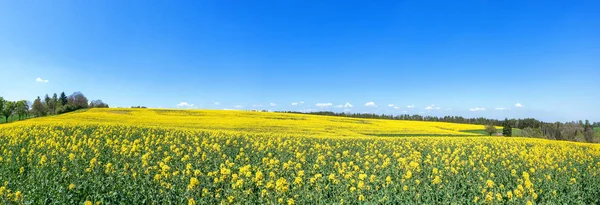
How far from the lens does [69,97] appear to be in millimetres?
98438

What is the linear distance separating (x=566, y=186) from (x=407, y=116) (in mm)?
82135

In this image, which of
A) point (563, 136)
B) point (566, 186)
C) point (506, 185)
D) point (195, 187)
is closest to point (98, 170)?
point (195, 187)

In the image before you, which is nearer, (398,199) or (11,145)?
(398,199)

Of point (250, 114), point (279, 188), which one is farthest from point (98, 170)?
point (250, 114)

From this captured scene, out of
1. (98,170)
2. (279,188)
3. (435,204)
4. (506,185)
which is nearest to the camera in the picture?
(279,188)

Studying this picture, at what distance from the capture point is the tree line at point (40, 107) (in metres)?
64.7

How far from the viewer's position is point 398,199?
7.98m

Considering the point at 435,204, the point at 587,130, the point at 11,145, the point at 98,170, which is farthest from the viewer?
the point at 587,130

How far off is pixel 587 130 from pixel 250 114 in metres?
47.1

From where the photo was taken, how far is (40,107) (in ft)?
244

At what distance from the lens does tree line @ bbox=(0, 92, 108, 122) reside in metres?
64.7

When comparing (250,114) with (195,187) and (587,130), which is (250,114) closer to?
(195,187)

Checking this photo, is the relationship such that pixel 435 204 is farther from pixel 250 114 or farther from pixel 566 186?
pixel 250 114

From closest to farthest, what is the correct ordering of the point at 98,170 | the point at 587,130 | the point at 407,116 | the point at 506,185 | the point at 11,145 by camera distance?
1. the point at 98,170
2. the point at 506,185
3. the point at 11,145
4. the point at 587,130
5. the point at 407,116
